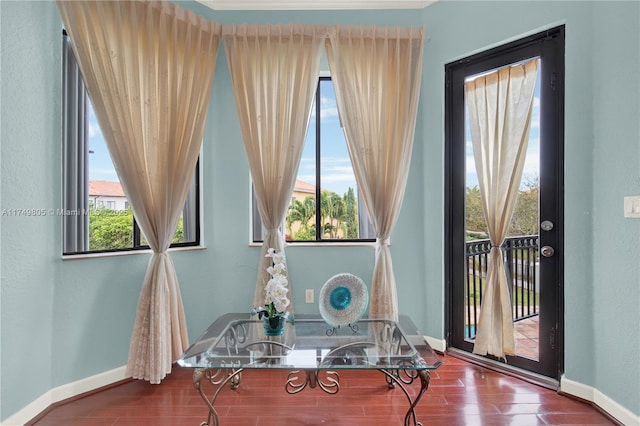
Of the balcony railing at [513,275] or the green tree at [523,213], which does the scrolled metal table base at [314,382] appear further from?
the green tree at [523,213]

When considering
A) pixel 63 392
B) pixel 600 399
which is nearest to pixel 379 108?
pixel 600 399

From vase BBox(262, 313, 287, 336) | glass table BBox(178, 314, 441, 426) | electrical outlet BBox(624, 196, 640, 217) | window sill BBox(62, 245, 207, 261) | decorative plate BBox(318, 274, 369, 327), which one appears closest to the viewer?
glass table BBox(178, 314, 441, 426)

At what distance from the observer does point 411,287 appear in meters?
2.95

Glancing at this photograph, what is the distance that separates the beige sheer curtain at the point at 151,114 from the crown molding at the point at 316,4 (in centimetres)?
38

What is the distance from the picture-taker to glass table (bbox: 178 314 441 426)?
1.64 metres

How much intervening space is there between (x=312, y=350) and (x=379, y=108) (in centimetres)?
186

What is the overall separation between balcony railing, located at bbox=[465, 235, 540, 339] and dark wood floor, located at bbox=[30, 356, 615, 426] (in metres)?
0.47

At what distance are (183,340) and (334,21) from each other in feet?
8.75

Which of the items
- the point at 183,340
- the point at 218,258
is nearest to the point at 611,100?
the point at 218,258

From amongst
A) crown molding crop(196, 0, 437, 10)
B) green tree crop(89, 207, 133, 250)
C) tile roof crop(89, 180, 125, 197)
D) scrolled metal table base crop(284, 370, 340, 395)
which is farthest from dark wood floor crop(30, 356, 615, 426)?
crown molding crop(196, 0, 437, 10)

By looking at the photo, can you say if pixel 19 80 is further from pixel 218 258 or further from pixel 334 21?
pixel 334 21

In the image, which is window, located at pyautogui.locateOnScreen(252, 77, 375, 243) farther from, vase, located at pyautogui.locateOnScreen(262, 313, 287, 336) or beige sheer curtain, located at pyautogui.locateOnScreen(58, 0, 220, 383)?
vase, located at pyautogui.locateOnScreen(262, 313, 287, 336)

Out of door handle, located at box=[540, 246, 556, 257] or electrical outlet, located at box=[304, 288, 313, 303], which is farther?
electrical outlet, located at box=[304, 288, 313, 303]

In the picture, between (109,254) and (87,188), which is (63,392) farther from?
(87,188)
